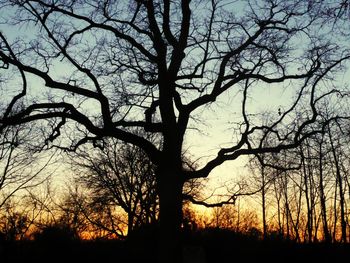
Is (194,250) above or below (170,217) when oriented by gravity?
below

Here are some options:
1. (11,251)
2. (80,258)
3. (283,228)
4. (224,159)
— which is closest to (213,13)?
(224,159)

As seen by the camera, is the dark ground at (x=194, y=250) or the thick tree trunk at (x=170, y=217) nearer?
the thick tree trunk at (x=170, y=217)

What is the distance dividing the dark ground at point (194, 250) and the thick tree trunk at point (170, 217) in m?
7.24

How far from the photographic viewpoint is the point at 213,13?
44.9 feet

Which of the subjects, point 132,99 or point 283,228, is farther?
point 283,228

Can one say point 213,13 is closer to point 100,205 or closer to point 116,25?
point 116,25

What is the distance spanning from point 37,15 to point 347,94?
10437 mm

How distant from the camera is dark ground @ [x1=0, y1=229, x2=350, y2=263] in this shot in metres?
19.4

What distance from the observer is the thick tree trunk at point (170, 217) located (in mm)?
11516

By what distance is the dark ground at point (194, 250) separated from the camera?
63.6ft

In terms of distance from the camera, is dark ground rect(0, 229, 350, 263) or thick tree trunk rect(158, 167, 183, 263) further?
dark ground rect(0, 229, 350, 263)

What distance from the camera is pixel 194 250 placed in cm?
1861

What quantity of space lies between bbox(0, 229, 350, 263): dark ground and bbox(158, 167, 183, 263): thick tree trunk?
7.24 metres

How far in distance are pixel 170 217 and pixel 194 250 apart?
24.3ft
